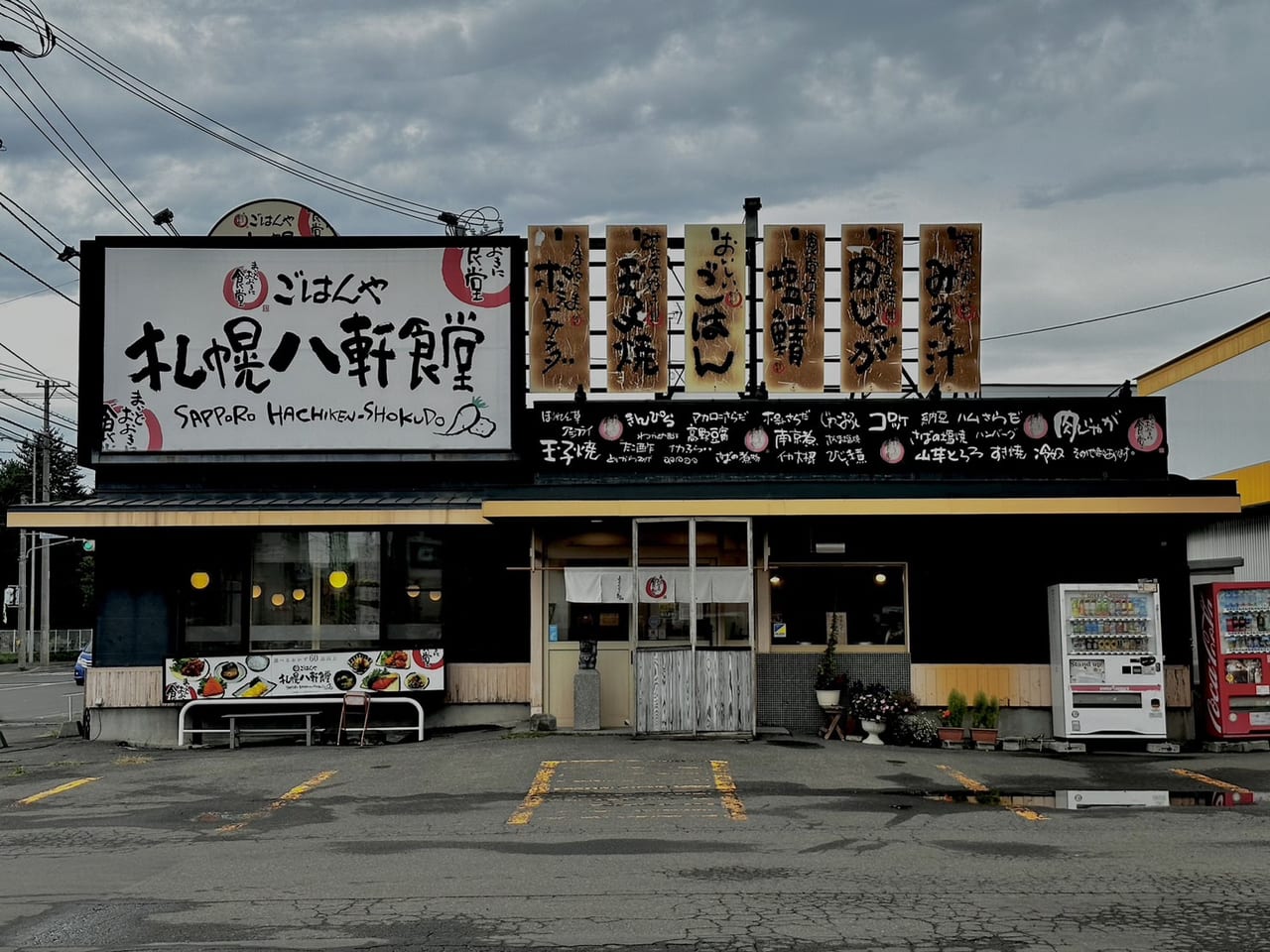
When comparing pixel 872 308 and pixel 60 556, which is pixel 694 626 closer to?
pixel 872 308

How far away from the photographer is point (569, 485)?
17.8 metres

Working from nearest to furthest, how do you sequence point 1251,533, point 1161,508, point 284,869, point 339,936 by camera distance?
point 339,936 < point 284,869 < point 1161,508 < point 1251,533

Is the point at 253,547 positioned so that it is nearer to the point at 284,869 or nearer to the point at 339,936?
the point at 284,869

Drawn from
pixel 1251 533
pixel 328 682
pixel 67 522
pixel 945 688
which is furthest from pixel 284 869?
pixel 1251 533

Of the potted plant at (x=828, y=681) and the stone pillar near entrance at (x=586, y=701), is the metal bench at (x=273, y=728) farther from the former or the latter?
the potted plant at (x=828, y=681)

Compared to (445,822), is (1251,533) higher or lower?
higher

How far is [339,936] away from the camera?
7.63 meters

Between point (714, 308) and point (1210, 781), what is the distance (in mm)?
10027

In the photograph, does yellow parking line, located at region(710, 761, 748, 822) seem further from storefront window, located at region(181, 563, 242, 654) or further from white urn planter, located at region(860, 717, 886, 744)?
storefront window, located at region(181, 563, 242, 654)

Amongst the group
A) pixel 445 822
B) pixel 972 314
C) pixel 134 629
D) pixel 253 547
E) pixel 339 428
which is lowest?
pixel 445 822

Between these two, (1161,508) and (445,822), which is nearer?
(445,822)

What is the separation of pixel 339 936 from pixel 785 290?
558 inches

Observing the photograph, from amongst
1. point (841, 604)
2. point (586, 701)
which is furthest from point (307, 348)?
point (841, 604)

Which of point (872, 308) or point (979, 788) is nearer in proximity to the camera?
point (979, 788)
